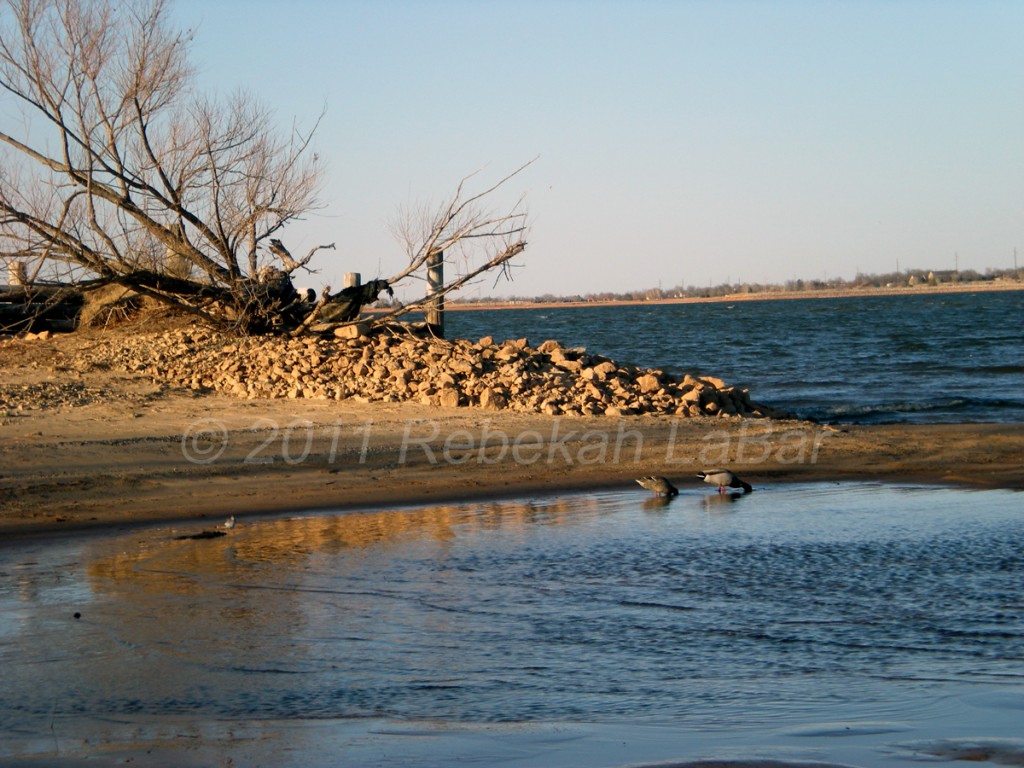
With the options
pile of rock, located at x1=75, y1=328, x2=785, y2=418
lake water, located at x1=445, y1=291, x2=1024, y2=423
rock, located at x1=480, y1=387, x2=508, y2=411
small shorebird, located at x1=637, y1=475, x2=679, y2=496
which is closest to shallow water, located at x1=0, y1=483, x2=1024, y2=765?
small shorebird, located at x1=637, y1=475, x2=679, y2=496

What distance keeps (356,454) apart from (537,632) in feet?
21.8

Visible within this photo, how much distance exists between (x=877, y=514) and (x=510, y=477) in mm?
3902

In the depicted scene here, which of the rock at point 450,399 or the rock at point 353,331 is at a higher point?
the rock at point 353,331

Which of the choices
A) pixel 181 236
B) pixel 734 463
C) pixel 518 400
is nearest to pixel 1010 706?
pixel 734 463

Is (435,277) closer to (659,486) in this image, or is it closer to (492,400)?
(492,400)

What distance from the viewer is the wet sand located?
420 inches

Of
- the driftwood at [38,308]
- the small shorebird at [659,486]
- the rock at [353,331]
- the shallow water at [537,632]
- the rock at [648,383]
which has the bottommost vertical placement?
Answer: the shallow water at [537,632]

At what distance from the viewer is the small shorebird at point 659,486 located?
11.1 m

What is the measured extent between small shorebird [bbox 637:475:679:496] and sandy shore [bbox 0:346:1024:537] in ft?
2.56

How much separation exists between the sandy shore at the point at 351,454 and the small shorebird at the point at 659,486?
2.56 ft

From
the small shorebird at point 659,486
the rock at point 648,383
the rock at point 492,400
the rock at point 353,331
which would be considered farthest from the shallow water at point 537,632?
the rock at point 353,331

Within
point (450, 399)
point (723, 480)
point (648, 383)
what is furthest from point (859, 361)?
point (723, 480)

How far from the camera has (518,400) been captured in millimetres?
15195

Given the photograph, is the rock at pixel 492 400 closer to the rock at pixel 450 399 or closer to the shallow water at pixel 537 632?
the rock at pixel 450 399
